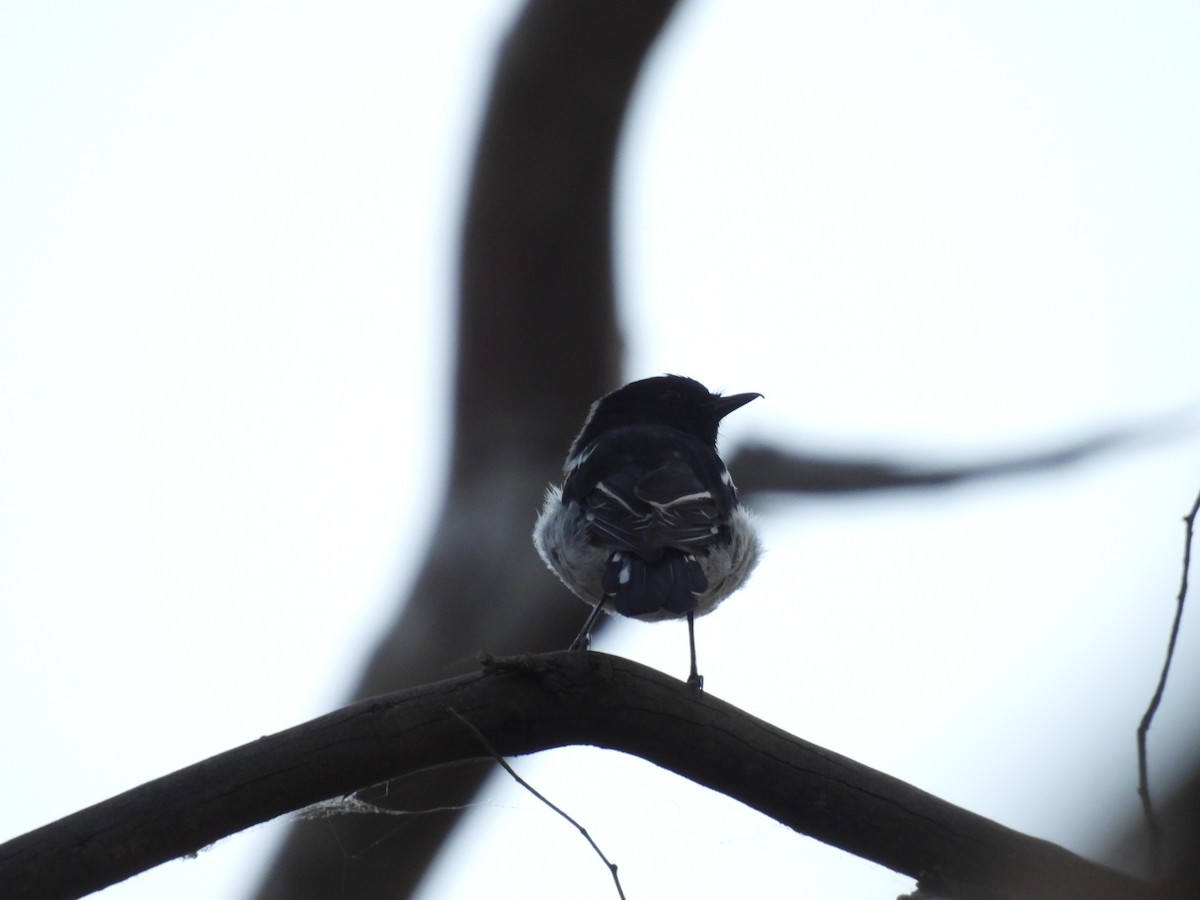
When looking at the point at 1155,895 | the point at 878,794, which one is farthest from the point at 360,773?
the point at 1155,895

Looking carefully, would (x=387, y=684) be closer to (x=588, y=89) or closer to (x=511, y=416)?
(x=511, y=416)

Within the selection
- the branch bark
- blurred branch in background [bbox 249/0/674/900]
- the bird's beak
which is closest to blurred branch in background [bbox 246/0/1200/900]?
Result: blurred branch in background [bbox 249/0/674/900]

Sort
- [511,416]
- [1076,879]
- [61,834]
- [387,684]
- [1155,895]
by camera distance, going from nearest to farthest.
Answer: [1155,895] < [1076,879] < [61,834] < [387,684] < [511,416]

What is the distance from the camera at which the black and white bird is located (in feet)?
11.9

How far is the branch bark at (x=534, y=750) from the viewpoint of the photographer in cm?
231

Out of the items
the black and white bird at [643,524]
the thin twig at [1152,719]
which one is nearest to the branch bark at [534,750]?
the thin twig at [1152,719]

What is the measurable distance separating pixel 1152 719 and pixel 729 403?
372cm

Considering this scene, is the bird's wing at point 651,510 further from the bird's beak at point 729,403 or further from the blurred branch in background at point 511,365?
the bird's beak at point 729,403

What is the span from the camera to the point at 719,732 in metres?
2.67

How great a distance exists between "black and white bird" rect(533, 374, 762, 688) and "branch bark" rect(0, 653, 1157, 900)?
2.58 feet

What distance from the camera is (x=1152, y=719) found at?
196cm

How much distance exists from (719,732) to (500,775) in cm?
154

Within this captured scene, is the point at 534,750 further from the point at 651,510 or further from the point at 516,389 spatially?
the point at 516,389

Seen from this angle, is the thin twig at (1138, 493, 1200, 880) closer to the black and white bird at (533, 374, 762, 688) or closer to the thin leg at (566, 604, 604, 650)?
the black and white bird at (533, 374, 762, 688)
